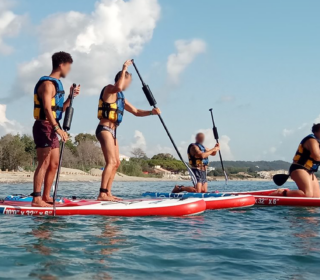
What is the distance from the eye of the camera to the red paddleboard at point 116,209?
7.44m

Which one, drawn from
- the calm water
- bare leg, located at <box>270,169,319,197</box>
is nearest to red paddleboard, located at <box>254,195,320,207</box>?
bare leg, located at <box>270,169,319,197</box>

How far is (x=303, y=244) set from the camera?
5.45m

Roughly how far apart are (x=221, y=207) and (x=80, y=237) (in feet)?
14.5

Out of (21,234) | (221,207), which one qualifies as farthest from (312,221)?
(21,234)

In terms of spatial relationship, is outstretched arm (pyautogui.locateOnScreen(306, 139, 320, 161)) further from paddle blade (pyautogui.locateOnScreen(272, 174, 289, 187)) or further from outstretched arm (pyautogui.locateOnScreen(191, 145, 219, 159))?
outstretched arm (pyautogui.locateOnScreen(191, 145, 219, 159))

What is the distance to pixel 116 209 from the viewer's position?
752 centimetres

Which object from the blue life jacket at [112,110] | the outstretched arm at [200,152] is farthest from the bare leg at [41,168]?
the outstretched arm at [200,152]

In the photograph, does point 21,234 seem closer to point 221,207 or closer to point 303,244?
point 303,244

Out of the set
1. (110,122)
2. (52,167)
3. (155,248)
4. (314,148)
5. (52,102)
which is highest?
(52,102)

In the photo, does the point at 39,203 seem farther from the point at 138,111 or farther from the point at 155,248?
the point at 155,248

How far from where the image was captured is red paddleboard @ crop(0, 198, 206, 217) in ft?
24.4

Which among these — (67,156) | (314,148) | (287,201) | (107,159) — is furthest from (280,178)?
(67,156)

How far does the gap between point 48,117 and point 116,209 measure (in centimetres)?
185

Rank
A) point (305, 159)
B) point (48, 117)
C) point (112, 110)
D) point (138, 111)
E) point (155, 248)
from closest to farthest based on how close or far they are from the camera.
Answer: point (155, 248) → point (48, 117) → point (112, 110) → point (138, 111) → point (305, 159)
